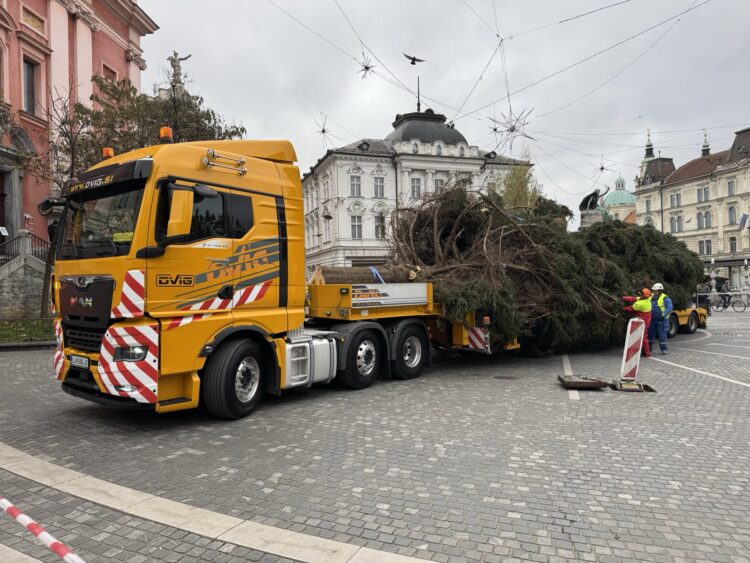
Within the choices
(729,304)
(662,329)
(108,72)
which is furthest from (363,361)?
(729,304)

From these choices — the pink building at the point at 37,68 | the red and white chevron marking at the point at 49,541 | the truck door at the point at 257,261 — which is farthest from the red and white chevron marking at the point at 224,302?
the pink building at the point at 37,68

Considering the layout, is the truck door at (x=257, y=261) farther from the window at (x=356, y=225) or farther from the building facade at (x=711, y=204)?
the building facade at (x=711, y=204)

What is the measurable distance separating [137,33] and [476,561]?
3141 centimetres

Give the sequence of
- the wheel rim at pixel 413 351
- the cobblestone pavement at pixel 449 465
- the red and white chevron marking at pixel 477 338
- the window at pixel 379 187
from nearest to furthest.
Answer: the cobblestone pavement at pixel 449 465 → the wheel rim at pixel 413 351 → the red and white chevron marking at pixel 477 338 → the window at pixel 379 187

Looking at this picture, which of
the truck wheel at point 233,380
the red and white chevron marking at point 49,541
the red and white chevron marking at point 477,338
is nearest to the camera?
the red and white chevron marking at point 49,541

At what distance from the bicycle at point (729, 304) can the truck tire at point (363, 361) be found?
96.7 feet

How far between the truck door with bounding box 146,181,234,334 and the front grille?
0.75m

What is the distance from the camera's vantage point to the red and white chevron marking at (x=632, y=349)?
8.15 m

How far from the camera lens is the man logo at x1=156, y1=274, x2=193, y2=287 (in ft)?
18.0

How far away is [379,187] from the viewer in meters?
49.9

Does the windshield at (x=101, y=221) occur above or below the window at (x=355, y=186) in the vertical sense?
below

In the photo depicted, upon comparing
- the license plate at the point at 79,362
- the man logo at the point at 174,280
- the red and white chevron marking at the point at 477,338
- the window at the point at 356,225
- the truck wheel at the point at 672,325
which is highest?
the window at the point at 356,225

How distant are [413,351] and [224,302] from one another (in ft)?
13.2

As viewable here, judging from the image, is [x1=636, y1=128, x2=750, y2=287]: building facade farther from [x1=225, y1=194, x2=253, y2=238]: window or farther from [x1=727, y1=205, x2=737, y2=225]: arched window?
[x1=225, y1=194, x2=253, y2=238]: window
